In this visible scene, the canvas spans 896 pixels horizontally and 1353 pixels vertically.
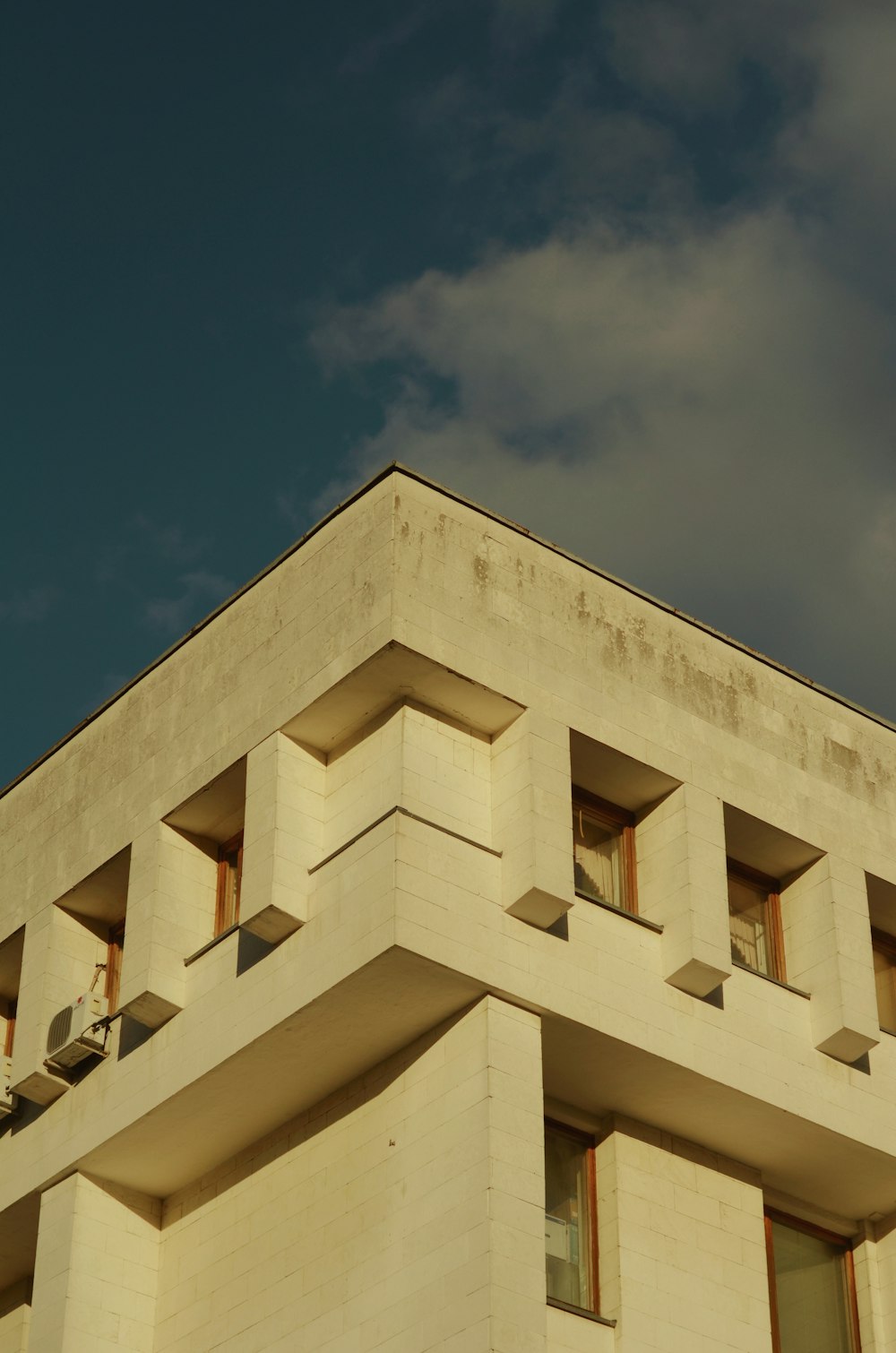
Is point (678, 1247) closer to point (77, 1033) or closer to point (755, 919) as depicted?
point (755, 919)

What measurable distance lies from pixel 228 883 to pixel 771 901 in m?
7.23

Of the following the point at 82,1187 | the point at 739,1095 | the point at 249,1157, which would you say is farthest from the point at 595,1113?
the point at 82,1187

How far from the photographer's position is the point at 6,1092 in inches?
1318

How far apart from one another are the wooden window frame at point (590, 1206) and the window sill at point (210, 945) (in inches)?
174

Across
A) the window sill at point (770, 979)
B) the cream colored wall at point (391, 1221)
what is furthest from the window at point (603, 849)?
the cream colored wall at point (391, 1221)

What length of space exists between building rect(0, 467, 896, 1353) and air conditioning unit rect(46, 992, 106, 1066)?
0.05 m

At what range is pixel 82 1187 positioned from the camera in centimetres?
3191

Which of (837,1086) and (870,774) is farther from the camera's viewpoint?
(870,774)

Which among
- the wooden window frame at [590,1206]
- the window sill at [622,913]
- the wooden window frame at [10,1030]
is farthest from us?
the wooden window frame at [10,1030]

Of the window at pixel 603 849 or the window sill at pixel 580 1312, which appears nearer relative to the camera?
the window sill at pixel 580 1312

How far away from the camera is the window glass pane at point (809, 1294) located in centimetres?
3172

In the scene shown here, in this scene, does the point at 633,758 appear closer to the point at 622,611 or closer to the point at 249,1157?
the point at 622,611

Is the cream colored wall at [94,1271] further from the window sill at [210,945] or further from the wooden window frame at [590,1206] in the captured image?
the wooden window frame at [590,1206]

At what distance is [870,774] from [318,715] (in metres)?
8.40
